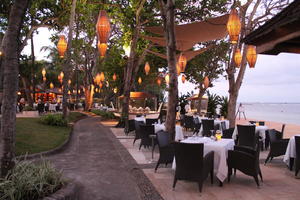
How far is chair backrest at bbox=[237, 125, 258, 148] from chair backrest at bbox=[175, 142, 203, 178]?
3.58m

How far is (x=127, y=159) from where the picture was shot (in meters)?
6.77

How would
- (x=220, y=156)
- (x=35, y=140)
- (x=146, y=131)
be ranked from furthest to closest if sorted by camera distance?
(x=35, y=140), (x=146, y=131), (x=220, y=156)

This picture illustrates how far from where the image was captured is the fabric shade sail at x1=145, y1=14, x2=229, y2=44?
889cm

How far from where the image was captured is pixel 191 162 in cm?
434

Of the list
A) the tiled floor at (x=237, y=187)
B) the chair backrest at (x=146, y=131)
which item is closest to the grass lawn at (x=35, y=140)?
the chair backrest at (x=146, y=131)

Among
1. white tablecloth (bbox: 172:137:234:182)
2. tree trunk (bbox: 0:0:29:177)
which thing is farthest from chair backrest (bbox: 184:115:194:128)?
tree trunk (bbox: 0:0:29:177)

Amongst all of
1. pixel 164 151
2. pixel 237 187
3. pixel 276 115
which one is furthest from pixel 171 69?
pixel 276 115

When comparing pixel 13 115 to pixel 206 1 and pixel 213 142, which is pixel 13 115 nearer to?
pixel 213 142

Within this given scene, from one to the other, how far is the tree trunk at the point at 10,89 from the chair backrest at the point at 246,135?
587cm

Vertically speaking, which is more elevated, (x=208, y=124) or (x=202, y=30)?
(x=202, y=30)

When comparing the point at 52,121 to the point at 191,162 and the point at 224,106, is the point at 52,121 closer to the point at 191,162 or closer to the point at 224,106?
the point at 191,162

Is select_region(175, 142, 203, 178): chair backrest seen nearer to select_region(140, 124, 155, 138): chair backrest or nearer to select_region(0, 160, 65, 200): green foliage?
select_region(0, 160, 65, 200): green foliage

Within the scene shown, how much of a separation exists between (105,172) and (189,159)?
1.98 meters

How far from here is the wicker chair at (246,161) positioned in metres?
4.61
